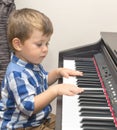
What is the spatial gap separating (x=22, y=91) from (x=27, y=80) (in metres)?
0.06

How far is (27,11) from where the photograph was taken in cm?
148

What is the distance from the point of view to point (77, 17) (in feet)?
7.36

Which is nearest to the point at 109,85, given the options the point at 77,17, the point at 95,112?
the point at 95,112

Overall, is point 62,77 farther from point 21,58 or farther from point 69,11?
point 69,11

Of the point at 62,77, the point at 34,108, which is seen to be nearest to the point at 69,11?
the point at 62,77

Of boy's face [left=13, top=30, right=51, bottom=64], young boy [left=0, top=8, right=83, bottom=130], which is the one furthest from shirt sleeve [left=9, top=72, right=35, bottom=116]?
boy's face [left=13, top=30, right=51, bottom=64]

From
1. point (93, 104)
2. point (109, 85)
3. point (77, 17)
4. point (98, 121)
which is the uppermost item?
point (77, 17)

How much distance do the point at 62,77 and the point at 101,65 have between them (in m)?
0.21

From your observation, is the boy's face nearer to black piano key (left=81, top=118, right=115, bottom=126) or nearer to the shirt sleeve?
the shirt sleeve

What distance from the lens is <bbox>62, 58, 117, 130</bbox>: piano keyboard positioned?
1114 mm

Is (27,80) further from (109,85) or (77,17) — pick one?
(77,17)

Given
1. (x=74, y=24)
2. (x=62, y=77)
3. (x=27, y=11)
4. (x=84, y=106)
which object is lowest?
(x=84, y=106)

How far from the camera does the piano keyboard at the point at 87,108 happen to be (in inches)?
43.9

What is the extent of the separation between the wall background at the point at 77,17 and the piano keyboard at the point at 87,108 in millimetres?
727
